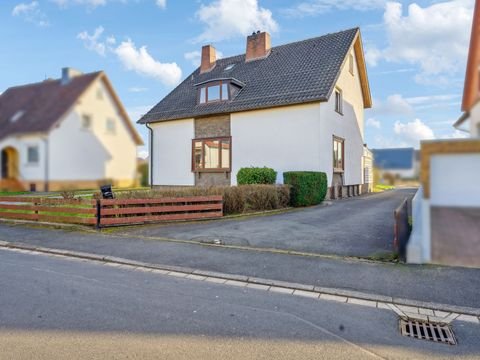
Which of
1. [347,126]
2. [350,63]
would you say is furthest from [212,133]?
[350,63]

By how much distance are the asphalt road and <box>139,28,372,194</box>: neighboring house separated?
1209 cm

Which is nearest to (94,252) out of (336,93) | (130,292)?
(130,292)

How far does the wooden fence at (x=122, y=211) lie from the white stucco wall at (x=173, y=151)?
9.26m

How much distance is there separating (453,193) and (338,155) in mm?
15606

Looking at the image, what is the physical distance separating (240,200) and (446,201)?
8.53 metres

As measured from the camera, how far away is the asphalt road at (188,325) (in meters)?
3.22

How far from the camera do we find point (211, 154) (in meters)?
19.7

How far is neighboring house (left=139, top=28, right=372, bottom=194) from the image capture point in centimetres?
1667

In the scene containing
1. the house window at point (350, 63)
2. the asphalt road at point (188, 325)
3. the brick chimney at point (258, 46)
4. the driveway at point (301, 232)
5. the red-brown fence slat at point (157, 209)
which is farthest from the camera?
the brick chimney at point (258, 46)

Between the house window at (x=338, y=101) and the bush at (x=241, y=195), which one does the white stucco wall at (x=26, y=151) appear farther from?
the house window at (x=338, y=101)

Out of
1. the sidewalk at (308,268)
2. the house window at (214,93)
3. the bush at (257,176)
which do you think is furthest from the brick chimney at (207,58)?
the sidewalk at (308,268)

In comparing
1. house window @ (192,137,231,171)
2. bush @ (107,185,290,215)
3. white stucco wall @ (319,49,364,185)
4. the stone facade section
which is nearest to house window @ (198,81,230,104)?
A: the stone facade section

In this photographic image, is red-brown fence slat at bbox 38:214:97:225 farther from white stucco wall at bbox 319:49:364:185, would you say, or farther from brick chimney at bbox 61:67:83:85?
white stucco wall at bbox 319:49:364:185

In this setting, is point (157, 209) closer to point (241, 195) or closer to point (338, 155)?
point (241, 195)
